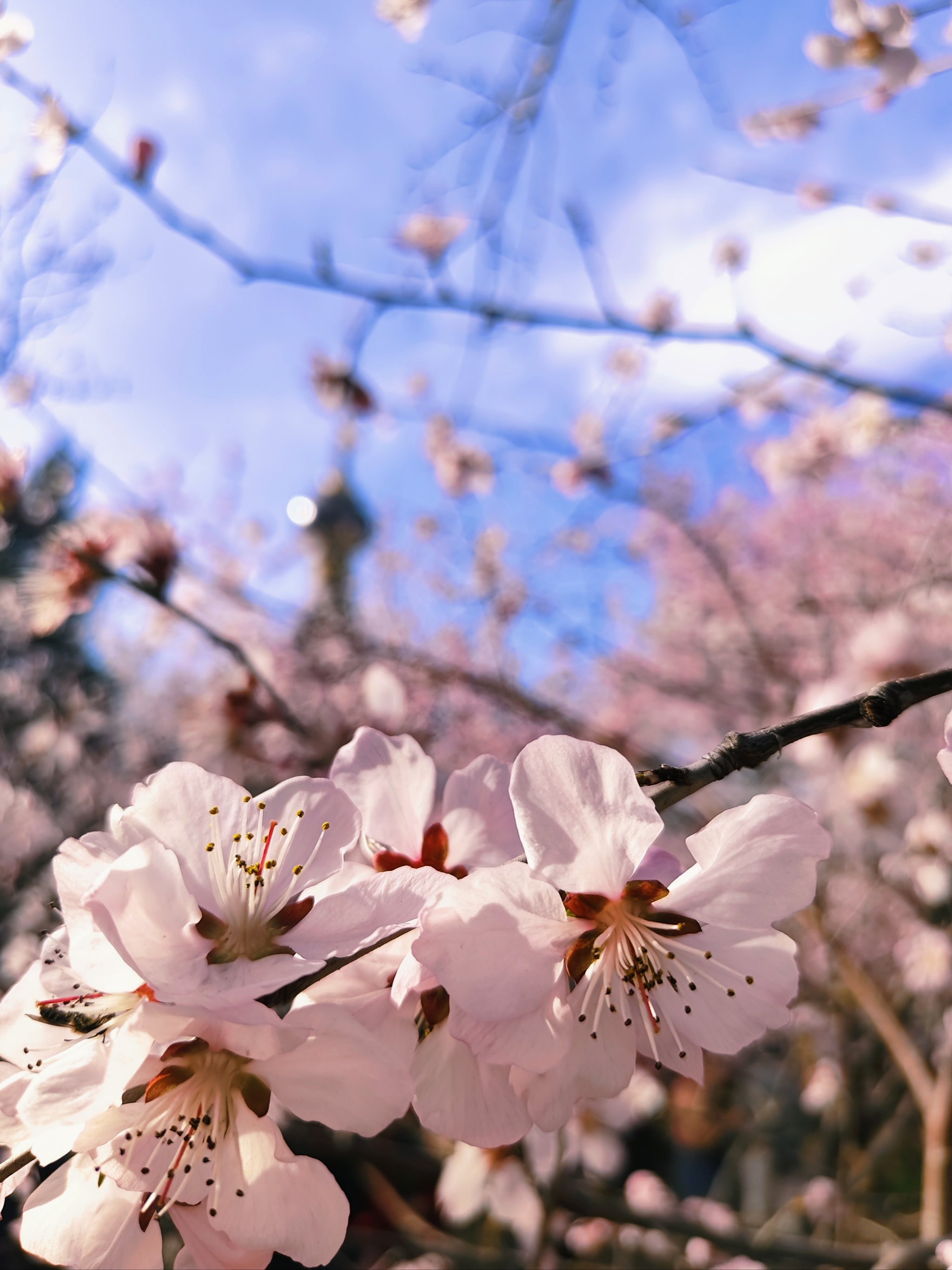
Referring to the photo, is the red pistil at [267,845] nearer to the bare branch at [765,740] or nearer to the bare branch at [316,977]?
the bare branch at [316,977]

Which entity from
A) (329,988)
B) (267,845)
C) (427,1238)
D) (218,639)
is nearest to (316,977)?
(329,988)

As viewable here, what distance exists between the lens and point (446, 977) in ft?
1.73

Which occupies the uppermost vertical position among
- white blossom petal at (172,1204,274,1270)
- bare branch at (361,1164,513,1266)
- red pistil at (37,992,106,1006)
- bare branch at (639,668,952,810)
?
bare branch at (639,668,952,810)

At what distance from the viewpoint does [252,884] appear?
24.7 inches

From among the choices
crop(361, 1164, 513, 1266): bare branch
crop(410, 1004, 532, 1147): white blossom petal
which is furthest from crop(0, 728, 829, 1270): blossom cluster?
crop(361, 1164, 513, 1266): bare branch

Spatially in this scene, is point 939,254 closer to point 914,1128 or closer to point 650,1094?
point 650,1094

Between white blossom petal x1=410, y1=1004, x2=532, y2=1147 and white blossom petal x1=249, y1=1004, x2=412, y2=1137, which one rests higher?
white blossom petal x1=249, y1=1004, x2=412, y2=1137

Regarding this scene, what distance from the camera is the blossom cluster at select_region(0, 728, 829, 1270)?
53cm

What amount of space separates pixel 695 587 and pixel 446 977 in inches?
327

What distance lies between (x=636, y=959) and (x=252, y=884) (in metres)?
0.29

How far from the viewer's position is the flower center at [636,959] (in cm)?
61

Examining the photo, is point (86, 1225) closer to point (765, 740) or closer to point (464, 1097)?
point (464, 1097)

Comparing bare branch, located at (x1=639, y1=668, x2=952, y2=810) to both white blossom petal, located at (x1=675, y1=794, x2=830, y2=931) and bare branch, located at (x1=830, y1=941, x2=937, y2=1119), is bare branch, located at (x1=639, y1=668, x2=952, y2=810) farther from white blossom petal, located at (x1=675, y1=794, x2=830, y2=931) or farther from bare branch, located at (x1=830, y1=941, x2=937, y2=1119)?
bare branch, located at (x1=830, y1=941, x2=937, y2=1119)

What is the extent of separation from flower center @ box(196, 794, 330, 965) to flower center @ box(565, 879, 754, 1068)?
0.66 ft
